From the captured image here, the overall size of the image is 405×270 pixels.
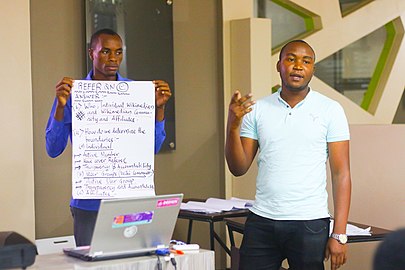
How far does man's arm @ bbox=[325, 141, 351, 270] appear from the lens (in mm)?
3121

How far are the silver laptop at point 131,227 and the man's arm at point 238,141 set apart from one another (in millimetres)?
576

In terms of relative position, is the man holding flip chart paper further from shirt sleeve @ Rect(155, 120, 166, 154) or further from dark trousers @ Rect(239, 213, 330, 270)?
dark trousers @ Rect(239, 213, 330, 270)

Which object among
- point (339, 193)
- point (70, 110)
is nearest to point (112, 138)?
point (70, 110)

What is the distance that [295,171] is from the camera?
3113mm

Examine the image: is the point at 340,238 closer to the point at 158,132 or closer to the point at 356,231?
the point at 356,231

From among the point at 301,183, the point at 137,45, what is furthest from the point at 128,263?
the point at 137,45

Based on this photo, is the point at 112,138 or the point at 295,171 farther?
the point at 295,171

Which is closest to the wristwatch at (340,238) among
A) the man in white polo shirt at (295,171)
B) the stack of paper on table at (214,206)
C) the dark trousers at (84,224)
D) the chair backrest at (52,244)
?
the man in white polo shirt at (295,171)

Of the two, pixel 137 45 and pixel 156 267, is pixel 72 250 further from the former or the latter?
pixel 137 45

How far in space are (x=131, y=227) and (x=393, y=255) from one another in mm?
1548

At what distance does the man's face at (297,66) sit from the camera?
3.18 m

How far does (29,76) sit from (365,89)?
340cm

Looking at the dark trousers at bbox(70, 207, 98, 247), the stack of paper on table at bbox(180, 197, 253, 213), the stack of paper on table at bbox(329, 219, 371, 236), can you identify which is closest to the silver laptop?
the dark trousers at bbox(70, 207, 98, 247)

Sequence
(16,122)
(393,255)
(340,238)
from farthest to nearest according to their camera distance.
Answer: (16,122), (340,238), (393,255)
